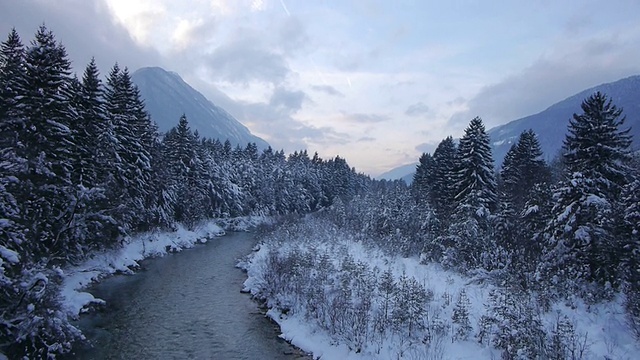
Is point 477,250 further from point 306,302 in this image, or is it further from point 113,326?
point 113,326

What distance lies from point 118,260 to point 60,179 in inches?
346

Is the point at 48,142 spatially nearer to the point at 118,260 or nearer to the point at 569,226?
the point at 118,260

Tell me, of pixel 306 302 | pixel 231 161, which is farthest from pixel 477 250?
pixel 231 161

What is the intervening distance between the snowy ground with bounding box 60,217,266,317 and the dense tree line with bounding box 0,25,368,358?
924 mm

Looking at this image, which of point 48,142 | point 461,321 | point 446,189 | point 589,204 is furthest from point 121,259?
point 589,204

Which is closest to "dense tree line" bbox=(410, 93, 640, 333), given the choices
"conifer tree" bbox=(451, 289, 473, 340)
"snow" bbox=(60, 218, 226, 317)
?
"conifer tree" bbox=(451, 289, 473, 340)

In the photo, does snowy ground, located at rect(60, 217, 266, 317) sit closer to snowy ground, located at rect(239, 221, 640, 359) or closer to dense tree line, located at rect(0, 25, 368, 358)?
dense tree line, located at rect(0, 25, 368, 358)

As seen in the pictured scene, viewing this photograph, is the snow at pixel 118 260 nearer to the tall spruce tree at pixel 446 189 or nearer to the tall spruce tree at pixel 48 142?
the tall spruce tree at pixel 48 142

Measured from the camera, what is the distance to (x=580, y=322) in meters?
12.1

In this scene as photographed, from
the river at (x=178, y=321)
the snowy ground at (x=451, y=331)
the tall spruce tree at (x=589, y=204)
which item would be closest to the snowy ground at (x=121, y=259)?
the river at (x=178, y=321)

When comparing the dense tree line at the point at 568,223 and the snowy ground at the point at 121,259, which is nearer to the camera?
the dense tree line at the point at 568,223

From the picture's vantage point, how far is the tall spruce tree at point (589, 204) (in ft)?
47.4

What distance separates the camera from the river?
1354 centimetres

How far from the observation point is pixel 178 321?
16688 mm
